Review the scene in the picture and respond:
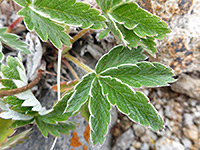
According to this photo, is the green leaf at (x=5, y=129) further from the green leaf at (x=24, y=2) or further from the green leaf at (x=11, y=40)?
the green leaf at (x=24, y=2)

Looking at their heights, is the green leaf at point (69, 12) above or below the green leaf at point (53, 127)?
above

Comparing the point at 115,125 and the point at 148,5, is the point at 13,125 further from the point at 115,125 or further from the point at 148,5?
the point at 148,5

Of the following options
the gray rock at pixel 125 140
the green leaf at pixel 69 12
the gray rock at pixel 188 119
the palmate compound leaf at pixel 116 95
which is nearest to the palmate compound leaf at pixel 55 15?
the green leaf at pixel 69 12

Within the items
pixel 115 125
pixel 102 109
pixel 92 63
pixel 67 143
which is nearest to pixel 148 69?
pixel 102 109

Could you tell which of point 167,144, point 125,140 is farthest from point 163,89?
point 125,140

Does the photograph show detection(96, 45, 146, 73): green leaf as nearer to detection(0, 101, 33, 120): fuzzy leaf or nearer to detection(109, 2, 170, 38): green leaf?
detection(109, 2, 170, 38): green leaf
